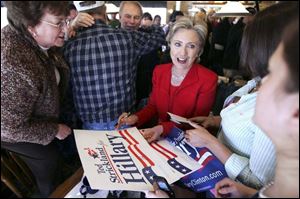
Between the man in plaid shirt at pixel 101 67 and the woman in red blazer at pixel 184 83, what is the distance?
0.23 metres

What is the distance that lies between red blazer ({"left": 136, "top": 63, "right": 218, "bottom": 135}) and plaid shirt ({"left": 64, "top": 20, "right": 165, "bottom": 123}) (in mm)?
230

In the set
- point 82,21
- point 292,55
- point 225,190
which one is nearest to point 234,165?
point 225,190

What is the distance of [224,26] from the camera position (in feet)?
13.5

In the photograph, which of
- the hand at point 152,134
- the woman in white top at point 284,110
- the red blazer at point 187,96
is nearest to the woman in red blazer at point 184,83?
the red blazer at point 187,96

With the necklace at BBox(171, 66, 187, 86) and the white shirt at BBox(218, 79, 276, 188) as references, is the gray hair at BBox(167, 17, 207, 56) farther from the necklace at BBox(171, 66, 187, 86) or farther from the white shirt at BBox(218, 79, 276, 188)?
the white shirt at BBox(218, 79, 276, 188)

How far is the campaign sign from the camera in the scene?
2.63ft

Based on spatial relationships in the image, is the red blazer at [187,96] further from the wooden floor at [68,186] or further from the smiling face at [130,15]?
the smiling face at [130,15]

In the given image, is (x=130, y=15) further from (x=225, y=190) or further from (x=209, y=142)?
(x=225, y=190)

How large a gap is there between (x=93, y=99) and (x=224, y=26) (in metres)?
3.24

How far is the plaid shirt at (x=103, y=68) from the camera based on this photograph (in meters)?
1.38

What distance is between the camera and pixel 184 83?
1.35 m

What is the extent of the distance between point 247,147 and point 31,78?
2.67ft

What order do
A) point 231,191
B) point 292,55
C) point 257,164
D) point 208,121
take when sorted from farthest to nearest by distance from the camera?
1. point 208,121
2. point 257,164
3. point 231,191
4. point 292,55

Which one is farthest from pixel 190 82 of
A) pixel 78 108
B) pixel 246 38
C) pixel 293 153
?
pixel 293 153
